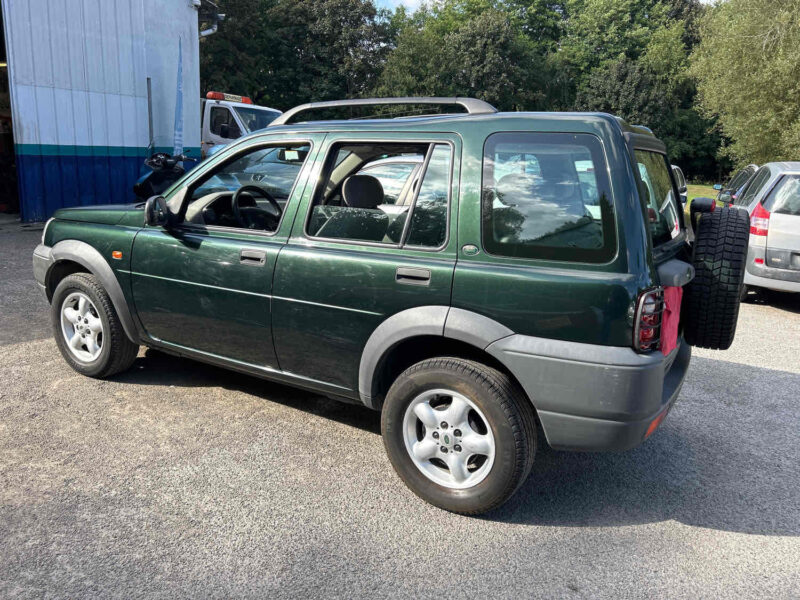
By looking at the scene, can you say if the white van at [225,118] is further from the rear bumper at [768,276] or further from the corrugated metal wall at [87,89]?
the rear bumper at [768,276]

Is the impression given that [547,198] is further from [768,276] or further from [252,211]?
[768,276]

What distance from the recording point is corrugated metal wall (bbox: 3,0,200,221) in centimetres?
1100

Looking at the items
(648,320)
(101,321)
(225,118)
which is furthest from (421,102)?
(225,118)

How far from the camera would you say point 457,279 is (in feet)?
10.2

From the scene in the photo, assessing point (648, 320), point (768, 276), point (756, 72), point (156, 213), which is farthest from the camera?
point (756, 72)

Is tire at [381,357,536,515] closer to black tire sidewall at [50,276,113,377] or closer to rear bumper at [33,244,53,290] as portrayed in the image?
black tire sidewall at [50,276,113,377]

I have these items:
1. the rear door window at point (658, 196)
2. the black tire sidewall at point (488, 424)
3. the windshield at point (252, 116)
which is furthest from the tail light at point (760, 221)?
the windshield at point (252, 116)

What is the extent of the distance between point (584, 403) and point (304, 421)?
1.93 metres

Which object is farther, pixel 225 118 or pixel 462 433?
pixel 225 118

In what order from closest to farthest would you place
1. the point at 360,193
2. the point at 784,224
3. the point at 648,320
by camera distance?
1. the point at 648,320
2. the point at 360,193
3. the point at 784,224

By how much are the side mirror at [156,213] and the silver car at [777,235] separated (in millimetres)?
6238

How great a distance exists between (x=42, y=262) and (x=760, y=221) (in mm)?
7301

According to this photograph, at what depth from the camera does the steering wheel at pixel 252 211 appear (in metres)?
4.14

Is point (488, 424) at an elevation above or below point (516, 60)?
below
